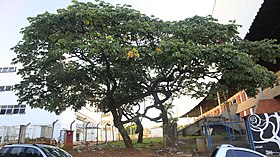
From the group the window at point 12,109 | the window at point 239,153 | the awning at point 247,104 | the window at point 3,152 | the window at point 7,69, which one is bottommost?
the window at point 3,152

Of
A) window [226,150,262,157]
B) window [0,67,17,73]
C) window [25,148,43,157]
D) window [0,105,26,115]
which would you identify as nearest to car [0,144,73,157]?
window [25,148,43,157]

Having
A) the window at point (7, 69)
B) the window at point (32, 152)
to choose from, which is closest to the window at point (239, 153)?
the window at point (32, 152)

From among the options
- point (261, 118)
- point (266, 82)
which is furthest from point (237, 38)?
point (261, 118)

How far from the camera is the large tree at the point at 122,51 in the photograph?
9922mm

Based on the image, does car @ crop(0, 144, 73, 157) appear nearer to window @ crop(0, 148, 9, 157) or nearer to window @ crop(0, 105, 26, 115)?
window @ crop(0, 148, 9, 157)

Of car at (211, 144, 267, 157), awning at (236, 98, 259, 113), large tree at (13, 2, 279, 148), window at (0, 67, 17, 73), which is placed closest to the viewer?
car at (211, 144, 267, 157)

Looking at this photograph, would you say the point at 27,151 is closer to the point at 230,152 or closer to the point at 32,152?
the point at 32,152

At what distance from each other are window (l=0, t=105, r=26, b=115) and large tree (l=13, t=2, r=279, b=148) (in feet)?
51.9

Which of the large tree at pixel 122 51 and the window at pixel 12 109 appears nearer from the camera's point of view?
the large tree at pixel 122 51

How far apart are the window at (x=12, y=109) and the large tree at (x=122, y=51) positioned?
15834 millimetres

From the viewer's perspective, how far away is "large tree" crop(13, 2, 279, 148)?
9.92m

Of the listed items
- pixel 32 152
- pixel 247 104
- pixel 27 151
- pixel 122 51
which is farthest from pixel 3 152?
pixel 247 104

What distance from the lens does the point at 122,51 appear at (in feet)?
31.7

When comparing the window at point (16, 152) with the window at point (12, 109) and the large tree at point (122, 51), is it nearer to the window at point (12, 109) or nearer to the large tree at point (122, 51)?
the large tree at point (122, 51)
